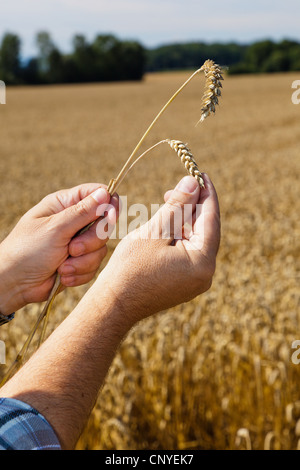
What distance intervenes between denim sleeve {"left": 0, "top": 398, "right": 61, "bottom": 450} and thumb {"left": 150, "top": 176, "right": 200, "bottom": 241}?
56 centimetres

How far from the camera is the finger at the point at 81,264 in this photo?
166cm

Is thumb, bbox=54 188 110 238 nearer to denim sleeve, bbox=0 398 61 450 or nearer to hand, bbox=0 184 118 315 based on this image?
hand, bbox=0 184 118 315

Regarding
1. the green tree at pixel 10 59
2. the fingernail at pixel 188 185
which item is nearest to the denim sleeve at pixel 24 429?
the fingernail at pixel 188 185

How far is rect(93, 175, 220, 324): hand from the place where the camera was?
4.53ft

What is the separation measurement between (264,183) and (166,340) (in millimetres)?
7294

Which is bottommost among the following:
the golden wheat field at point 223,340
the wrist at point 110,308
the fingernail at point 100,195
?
the golden wheat field at point 223,340

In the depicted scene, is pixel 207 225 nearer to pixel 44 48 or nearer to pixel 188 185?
pixel 188 185

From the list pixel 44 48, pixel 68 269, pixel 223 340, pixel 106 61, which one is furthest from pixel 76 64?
pixel 68 269

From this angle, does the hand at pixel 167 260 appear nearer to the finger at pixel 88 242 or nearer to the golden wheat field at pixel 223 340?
the finger at pixel 88 242

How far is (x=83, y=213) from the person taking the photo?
1.53 meters

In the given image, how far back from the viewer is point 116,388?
2.99m

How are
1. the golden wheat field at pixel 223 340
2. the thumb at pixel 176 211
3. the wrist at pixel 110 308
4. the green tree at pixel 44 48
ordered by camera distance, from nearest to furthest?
the wrist at pixel 110 308 → the thumb at pixel 176 211 → the golden wheat field at pixel 223 340 → the green tree at pixel 44 48

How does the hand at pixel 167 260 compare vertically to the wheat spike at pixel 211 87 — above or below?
below

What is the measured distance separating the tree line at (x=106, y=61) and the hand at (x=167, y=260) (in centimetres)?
6725
